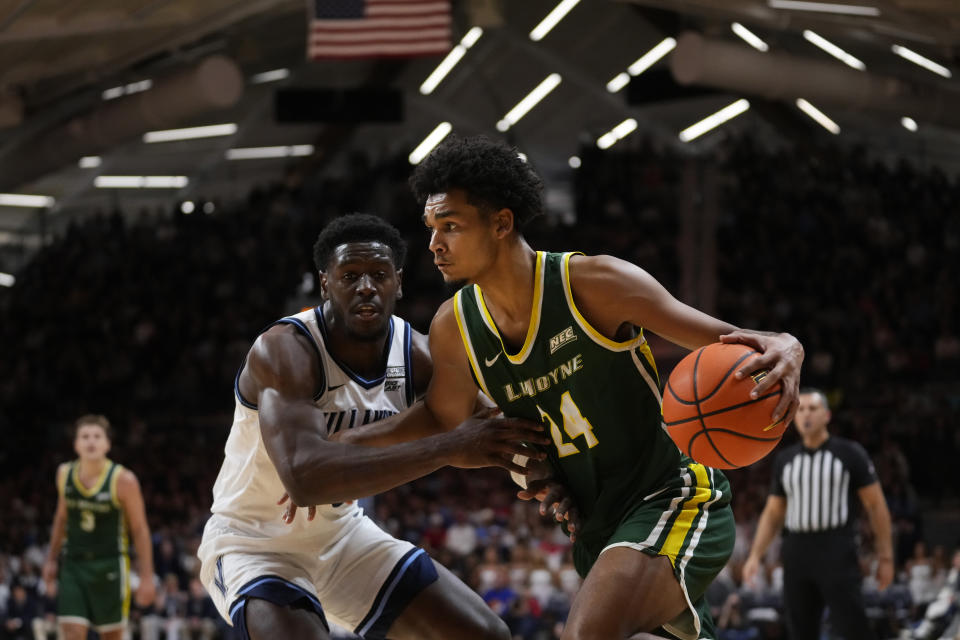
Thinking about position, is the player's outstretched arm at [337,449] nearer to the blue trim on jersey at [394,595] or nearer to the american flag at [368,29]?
the blue trim on jersey at [394,595]

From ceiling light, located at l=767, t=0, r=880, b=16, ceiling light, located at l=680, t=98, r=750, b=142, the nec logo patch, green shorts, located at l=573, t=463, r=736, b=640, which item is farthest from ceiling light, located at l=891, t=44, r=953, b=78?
the nec logo patch

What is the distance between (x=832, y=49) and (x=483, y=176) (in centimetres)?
1734

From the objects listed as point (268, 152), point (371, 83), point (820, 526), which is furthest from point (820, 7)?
point (268, 152)

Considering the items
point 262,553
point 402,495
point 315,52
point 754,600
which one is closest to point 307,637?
point 262,553

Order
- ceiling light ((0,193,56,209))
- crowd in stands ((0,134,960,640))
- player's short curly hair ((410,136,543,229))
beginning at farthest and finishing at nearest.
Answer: ceiling light ((0,193,56,209)) → crowd in stands ((0,134,960,640)) → player's short curly hair ((410,136,543,229))

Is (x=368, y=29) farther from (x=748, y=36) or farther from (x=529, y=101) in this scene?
(x=529, y=101)

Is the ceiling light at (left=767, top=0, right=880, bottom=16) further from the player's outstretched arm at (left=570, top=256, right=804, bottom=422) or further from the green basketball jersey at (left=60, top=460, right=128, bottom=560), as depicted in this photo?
the player's outstretched arm at (left=570, top=256, right=804, bottom=422)

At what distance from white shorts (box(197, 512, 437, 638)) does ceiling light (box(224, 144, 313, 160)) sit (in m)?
19.2

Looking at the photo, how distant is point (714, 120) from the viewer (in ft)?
74.6

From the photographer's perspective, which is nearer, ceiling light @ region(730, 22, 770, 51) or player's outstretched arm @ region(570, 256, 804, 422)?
player's outstretched arm @ region(570, 256, 804, 422)

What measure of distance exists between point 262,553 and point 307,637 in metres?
0.46

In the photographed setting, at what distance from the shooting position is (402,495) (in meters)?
15.0

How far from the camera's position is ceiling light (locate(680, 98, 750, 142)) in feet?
72.6

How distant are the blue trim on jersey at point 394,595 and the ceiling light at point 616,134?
18.8 m
